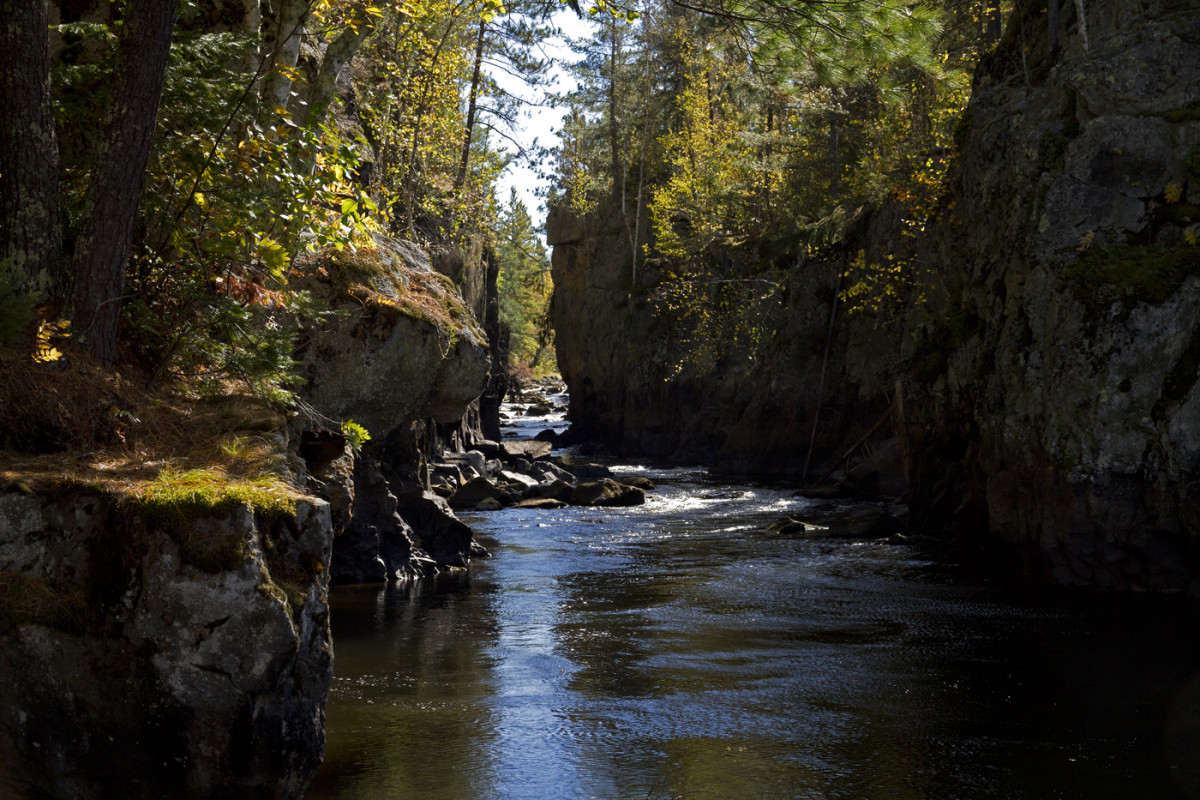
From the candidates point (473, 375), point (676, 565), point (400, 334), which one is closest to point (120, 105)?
point (400, 334)

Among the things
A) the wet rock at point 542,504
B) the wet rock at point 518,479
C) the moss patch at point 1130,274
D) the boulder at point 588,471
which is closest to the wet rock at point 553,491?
the wet rock at point 518,479

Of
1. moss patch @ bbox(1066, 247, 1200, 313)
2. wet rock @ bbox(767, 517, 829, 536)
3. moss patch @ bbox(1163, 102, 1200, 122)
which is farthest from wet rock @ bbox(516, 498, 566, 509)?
moss patch @ bbox(1163, 102, 1200, 122)

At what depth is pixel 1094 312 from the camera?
12.5 metres

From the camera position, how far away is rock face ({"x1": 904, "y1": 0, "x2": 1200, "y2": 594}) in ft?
39.2

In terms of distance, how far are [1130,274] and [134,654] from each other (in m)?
12.1

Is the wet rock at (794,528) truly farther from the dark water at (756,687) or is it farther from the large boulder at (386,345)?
the large boulder at (386,345)

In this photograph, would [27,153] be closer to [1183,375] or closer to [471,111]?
[1183,375]

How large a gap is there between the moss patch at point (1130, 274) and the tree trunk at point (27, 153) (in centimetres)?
1168

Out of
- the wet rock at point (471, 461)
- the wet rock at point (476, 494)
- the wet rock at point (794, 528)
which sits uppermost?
the wet rock at point (471, 461)

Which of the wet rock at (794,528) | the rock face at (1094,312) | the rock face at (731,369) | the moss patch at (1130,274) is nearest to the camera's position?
the rock face at (1094,312)

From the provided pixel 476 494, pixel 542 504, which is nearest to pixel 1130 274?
pixel 542 504

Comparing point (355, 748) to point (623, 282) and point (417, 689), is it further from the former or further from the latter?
point (623, 282)

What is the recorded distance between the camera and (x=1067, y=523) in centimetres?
1265

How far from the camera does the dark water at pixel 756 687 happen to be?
22.3 ft
